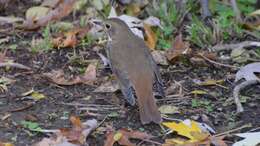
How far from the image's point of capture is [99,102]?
5.55m

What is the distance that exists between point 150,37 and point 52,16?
1.18m

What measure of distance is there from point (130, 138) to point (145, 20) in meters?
2.39

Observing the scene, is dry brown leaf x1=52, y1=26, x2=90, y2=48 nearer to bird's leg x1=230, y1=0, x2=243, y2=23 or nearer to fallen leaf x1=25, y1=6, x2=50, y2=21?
fallen leaf x1=25, y1=6, x2=50, y2=21

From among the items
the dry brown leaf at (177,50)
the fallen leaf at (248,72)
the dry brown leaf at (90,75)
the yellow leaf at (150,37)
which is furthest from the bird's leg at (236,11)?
the dry brown leaf at (90,75)

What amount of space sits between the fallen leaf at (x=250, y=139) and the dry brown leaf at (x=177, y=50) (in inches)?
61.3

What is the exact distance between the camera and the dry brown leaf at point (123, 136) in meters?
4.74

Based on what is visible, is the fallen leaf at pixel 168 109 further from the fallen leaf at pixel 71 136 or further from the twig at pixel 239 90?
the fallen leaf at pixel 71 136

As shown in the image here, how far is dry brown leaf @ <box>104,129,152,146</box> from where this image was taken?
474 cm

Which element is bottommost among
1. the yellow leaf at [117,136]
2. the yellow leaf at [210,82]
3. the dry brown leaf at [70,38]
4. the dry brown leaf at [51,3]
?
the yellow leaf at [117,136]

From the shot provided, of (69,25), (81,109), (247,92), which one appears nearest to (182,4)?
(69,25)

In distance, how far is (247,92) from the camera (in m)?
5.71

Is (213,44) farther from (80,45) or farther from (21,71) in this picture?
(21,71)

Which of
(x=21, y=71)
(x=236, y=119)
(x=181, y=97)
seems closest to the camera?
(x=236, y=119)

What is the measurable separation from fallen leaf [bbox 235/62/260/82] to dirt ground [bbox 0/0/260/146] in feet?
0.27
